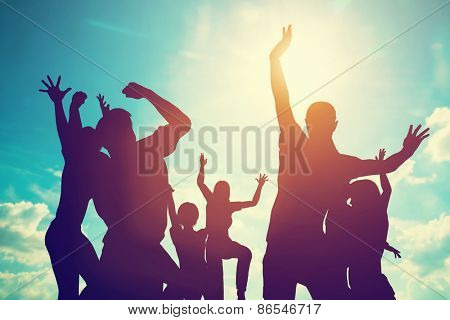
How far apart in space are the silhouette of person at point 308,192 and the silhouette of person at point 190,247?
1.10m

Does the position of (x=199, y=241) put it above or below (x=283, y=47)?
below

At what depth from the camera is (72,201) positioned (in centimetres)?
→ 754

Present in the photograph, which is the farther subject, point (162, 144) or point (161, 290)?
point (162, 144)

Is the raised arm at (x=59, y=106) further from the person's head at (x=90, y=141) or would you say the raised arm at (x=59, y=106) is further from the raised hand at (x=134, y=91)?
the raised hand at (x=134, y=91)

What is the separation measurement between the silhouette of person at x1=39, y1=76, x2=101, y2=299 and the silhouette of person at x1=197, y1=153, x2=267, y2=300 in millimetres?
1981

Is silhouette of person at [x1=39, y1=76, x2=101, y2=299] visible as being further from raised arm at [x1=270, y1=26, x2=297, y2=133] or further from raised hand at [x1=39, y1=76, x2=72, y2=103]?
raised arm at [x1=270, y1=26, x2=297, y2=133]

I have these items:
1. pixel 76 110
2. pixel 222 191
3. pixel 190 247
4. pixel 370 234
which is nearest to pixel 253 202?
pixel 222 191

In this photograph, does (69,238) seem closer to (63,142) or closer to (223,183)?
(63,142)

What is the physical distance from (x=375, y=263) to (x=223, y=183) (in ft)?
9.36

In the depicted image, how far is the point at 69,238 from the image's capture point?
7391 millimetres

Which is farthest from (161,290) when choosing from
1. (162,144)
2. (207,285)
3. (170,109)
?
(170,109)
